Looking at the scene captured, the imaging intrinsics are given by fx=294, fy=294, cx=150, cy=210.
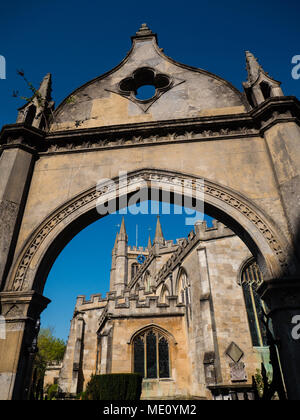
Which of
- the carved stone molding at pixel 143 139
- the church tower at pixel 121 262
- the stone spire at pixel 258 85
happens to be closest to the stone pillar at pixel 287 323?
the carved stone molding at pixel 143 139

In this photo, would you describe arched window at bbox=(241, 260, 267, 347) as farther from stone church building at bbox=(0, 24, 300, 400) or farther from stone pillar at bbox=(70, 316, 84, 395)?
stone pillar at bbox=(70, 316, 84, 395)

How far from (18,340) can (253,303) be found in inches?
548

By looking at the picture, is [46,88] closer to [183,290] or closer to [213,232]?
[213,232]

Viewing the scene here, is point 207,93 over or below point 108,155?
over

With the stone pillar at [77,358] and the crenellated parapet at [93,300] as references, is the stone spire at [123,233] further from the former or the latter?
the stone pillar at [77,358]

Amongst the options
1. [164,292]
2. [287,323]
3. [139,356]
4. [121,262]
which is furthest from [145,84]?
[121,262]

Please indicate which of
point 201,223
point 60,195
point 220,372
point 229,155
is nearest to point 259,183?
point 229,155

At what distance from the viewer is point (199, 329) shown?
1711 centimetres

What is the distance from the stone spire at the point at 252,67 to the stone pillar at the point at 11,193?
5871mm

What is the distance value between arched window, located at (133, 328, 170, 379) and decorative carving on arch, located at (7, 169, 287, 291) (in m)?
15.1

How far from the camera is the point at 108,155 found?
23.3ft

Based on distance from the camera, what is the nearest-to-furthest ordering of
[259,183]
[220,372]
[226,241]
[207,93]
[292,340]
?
1. [292,340]
2. [259,183]
3. [207,93]
4. [220,372]
5. [226,241]
